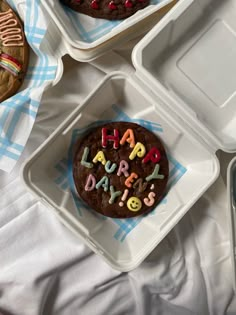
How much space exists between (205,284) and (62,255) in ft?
0.82

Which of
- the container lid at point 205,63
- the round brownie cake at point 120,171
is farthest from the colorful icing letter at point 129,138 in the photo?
the container lid at point 205,63

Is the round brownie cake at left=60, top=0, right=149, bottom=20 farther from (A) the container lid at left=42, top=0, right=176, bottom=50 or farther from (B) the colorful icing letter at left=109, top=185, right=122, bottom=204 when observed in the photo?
(B) the colorful icing letter at left=109, top=185, right=122, bottom=204

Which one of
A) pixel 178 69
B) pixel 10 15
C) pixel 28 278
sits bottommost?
pixel 28 278

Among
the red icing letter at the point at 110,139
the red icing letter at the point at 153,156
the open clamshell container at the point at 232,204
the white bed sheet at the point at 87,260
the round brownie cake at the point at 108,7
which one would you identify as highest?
the round brownie cake at the point at 108,7

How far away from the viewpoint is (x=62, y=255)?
769mm

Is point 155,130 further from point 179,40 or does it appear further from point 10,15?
point 10,15

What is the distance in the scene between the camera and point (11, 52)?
776mm

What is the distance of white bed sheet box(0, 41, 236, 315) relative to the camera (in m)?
0.77

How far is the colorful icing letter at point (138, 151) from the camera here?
784 millimetres

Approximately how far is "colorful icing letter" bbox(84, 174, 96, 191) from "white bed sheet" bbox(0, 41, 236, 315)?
0.07 m

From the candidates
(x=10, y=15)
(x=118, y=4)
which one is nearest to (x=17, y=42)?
(x=10, y=15)

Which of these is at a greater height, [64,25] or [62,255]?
[64,25]

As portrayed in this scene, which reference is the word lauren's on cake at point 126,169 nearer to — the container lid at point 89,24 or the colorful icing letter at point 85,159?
the colorful icing letter at point 85,159

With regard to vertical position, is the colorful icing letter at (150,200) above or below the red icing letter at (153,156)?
below
